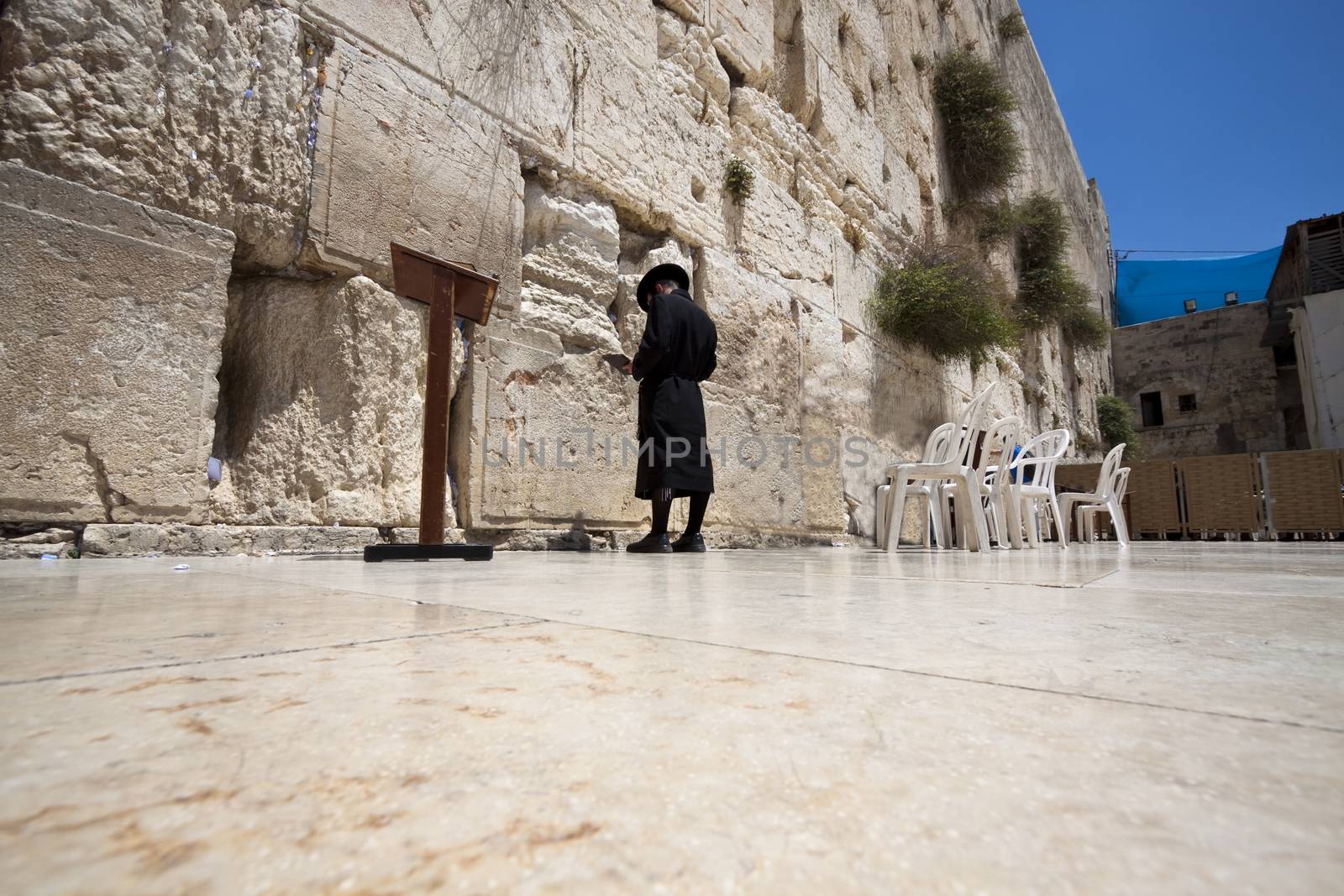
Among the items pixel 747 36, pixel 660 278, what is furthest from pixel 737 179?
pixel 660 278

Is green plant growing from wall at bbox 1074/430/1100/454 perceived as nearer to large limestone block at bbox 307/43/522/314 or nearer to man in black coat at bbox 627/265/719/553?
man in black coat at bbox 627/265/719/553

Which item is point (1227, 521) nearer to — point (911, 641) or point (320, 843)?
point (911, 641)

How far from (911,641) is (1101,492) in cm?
647

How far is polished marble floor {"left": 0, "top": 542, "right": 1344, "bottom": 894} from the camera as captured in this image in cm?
28

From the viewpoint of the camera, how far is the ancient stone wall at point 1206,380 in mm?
19516

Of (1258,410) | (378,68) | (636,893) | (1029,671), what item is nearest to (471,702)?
(636,893)

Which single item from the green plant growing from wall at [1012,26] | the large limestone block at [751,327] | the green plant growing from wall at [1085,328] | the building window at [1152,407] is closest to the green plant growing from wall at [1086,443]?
the green plant growing from wall at [1085,328]

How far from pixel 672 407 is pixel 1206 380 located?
75.9 feet

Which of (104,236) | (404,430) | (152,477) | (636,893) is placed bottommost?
(636,893)

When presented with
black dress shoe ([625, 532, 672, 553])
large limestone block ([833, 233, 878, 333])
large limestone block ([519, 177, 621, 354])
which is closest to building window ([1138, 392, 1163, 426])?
large limestone block ([833, 233, 878, 333])

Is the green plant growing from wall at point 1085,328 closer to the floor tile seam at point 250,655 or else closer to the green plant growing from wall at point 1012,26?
the green plant growing from wall at point 1012,26

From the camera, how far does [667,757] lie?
0.42 metres

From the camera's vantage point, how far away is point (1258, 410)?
766 inches

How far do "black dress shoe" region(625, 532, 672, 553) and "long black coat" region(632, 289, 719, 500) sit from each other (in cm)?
29
